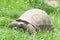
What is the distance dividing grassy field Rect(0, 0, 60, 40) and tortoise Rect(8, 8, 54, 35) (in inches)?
8.0

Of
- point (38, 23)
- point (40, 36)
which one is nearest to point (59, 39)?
point (40, 36)

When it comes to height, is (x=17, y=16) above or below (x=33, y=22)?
below

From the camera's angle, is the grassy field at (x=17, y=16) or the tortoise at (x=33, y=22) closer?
the grassy field at (x=17, y=16)

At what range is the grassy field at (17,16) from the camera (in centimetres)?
529

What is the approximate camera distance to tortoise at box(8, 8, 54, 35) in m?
6.18

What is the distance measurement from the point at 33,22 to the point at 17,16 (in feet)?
3.86

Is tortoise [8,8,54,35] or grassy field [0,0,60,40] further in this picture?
tortoise [8,8,54,35]

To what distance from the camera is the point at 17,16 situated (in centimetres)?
748

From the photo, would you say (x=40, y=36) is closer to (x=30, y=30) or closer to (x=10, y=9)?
(x=30, y=30)

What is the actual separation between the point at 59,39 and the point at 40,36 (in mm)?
438

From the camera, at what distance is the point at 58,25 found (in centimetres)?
738

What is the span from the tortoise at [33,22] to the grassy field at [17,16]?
202 mm

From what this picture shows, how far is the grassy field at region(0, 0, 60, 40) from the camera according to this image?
5.29 m

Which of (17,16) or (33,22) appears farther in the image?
(17,16)
